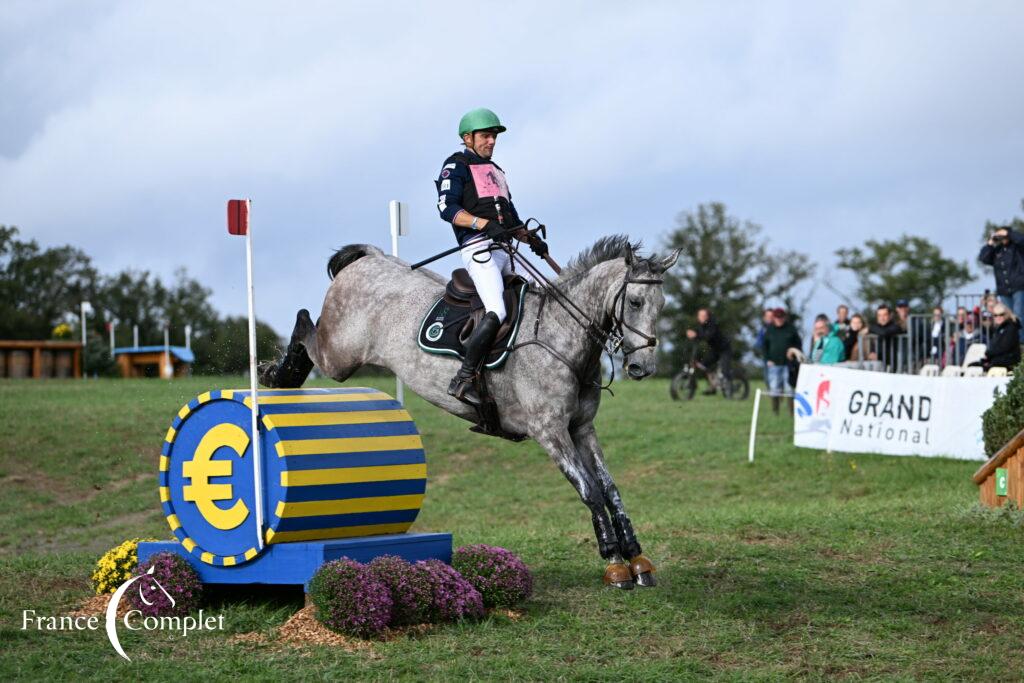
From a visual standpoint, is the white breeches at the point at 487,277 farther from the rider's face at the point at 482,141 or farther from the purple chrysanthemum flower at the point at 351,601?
the purple chrysanthemum flower at the point at 351,601

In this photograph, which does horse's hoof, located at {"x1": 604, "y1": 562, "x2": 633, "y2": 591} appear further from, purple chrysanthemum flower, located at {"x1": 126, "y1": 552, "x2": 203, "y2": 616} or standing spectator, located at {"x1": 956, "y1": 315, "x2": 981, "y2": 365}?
standing spectator, located at {"x1": 956, "y1": 315, "x2": 981, "y2": 365}

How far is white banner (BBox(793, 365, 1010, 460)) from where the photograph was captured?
16078 mm

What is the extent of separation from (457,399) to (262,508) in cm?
140

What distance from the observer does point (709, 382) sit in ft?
83.7

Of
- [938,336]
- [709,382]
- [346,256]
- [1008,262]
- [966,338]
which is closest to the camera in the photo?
[346,256]

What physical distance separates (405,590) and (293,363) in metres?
2.30

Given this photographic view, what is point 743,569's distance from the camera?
9234 mm

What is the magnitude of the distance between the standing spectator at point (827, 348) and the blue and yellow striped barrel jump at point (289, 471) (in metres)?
12.8

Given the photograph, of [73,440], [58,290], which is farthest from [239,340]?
[58,290]

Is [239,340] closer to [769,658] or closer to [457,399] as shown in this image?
[457,399]

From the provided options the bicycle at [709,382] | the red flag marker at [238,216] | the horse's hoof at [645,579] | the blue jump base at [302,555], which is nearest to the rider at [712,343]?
the bicycle at [709,382]

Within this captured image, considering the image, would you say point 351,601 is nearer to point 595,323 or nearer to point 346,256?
point 595,323

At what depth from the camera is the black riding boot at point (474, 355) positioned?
7.45 m

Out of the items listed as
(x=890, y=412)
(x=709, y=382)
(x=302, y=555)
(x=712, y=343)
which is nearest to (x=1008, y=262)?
(x=890, y=412)
